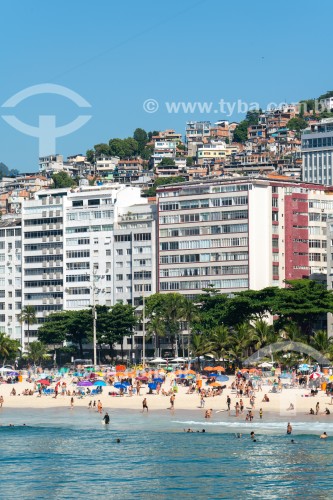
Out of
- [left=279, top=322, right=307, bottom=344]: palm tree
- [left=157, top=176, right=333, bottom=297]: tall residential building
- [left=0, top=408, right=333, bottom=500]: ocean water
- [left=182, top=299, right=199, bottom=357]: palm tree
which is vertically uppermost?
[left=157, top=176, right=333, bottom=297]: tall residential building

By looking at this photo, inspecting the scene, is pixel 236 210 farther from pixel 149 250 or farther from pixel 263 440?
pixel 263 440

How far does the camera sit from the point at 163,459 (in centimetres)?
8631

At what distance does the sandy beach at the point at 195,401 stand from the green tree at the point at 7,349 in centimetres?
4817

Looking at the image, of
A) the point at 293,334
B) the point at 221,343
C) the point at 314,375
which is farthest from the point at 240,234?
the point at 314,375

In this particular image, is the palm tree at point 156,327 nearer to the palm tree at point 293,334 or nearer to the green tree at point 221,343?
the green tree at point 221,343

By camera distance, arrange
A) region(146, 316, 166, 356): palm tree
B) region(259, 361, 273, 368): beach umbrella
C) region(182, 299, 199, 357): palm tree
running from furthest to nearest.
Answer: region(146, 316, 166, 356): palm tree < region(182, 299, 199, 357): palm tree < region(259, 361, 273, 368): beach umbrella

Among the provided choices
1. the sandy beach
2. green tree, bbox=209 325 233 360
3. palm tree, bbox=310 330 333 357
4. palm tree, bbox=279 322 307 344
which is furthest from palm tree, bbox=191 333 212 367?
the sandy beach

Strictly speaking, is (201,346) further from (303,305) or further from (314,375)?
(314,375)

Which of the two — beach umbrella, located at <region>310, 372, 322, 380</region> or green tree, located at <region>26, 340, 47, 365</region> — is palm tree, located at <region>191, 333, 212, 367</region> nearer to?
beach umbrella, located at <region>310, 372, 322, 380</region>

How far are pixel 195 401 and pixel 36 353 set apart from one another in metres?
73.9

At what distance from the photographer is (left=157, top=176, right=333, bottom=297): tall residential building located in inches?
7269

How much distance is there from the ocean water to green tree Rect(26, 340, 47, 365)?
270ft

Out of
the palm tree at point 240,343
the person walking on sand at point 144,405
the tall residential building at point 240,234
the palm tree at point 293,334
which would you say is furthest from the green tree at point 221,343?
the person walking on sand at point 144,405

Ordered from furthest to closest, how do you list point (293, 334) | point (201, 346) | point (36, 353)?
1. point (36, 353)
2. point (201, 346)
3. point (293, 334)
